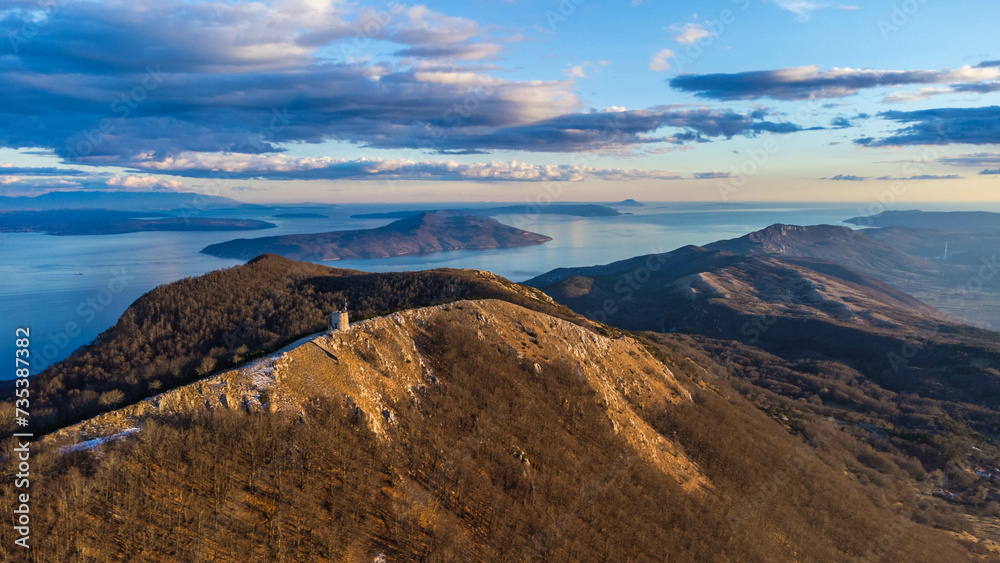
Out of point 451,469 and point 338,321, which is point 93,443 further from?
point 451,469

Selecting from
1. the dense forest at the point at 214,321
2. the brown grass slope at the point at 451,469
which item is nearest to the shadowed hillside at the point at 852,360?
the brown grass slope at the point at 451,469

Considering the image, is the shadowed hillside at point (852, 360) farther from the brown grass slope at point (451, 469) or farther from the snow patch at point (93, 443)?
the snow patch at point (93, 443)

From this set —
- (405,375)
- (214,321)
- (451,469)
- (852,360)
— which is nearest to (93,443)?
(451,469)

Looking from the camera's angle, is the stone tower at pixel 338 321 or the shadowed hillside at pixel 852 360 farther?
the shadowed hillside at pixel 852 360

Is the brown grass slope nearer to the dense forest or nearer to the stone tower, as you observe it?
the stone tower

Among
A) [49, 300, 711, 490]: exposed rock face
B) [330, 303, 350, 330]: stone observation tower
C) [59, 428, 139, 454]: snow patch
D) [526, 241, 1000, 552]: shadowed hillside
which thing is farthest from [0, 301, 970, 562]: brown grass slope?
[526, 241, 1000, 552]: shadowed hillside

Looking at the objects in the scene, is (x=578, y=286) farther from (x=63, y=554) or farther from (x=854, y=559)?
(x=63, y=554)
